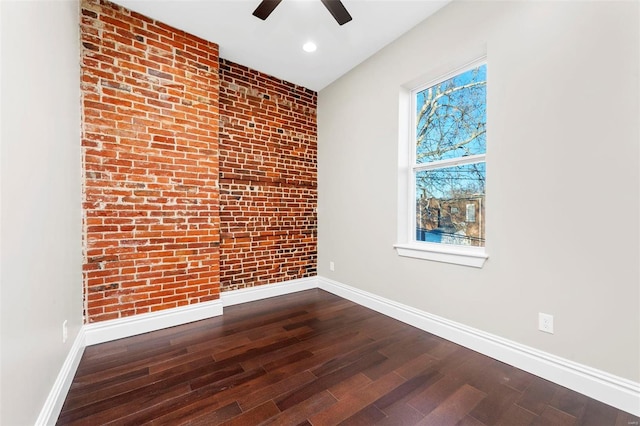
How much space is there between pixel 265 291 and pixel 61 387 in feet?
6.88

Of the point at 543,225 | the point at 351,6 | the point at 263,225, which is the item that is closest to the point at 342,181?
the point at 263,225

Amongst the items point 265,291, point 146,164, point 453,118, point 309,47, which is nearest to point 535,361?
point 453,118

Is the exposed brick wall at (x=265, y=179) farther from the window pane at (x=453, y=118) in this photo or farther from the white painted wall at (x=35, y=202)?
the window pane at (x=453, y=118)

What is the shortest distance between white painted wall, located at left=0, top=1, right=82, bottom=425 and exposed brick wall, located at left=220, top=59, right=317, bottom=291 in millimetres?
1464

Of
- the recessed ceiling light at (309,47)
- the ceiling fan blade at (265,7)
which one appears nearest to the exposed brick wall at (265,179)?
the recessed ceiling light at (309,47)

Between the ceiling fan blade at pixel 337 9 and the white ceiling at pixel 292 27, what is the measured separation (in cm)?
31

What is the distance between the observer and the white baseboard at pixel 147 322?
2.31 m

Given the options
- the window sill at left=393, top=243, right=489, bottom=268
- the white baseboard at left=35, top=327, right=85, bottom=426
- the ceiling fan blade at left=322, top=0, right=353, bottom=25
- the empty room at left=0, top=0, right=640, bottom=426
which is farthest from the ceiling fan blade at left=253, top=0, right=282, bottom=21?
the white baseboard at left=35, top=327, right=85, bottom=426

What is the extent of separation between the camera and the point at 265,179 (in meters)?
3.55

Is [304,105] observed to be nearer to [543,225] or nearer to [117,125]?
[117,125]

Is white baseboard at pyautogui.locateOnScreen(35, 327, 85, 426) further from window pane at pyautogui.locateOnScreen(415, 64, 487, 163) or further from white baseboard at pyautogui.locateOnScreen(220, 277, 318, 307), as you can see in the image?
window pane at pyautogui.locateOnScreen(415, 64, 487, 163)

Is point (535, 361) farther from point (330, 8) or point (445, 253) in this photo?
point (330, 8)

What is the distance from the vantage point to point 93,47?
2.33m

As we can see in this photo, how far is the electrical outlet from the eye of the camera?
181cm
